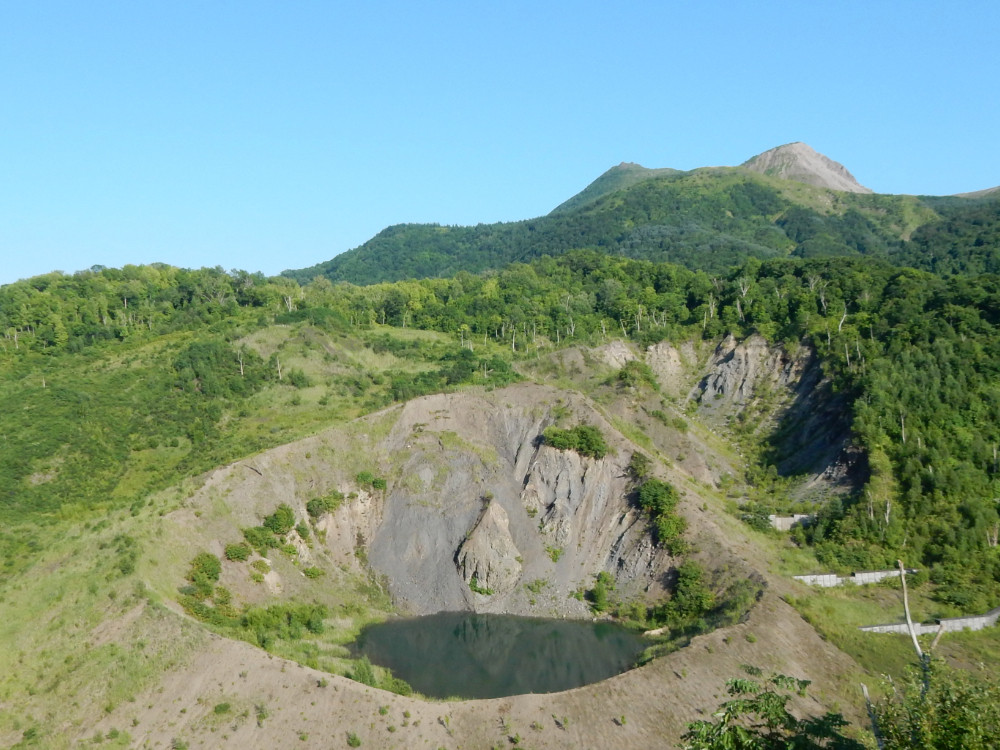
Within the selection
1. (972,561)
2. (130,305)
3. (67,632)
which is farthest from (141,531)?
(130,305)

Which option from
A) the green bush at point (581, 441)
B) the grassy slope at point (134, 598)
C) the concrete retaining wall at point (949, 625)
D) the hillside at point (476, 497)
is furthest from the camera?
the green bush at point (581, 441)

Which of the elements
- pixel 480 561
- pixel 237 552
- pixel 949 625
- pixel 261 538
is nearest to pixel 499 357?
pixel 480 561

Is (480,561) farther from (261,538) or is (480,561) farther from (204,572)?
(204,572)

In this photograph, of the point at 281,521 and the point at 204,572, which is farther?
the point at 281,521

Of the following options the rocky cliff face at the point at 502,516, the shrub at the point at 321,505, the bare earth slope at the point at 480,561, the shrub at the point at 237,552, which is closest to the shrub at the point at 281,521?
the bare earth slope at the point at 480,561

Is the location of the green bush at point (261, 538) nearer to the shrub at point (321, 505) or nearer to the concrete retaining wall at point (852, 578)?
the shrub at point (321, 505)

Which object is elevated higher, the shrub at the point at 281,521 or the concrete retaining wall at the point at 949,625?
the shrub at the point at 281,521
